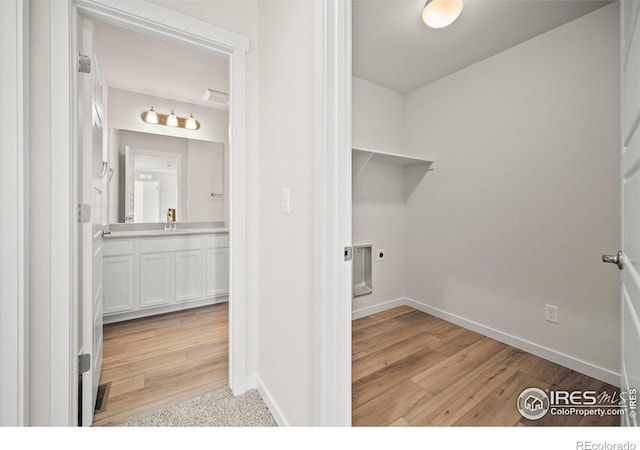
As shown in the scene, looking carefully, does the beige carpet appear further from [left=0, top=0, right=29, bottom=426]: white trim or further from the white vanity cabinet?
the white vanity cabinet

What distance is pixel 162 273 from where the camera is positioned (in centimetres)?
281

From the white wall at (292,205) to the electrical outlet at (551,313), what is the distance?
77.8 inches

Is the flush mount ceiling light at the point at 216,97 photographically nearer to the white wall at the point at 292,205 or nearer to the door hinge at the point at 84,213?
the white wall at the point at 292,205

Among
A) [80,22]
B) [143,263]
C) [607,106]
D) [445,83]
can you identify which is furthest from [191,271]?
[607,106]

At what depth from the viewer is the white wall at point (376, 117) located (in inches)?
107

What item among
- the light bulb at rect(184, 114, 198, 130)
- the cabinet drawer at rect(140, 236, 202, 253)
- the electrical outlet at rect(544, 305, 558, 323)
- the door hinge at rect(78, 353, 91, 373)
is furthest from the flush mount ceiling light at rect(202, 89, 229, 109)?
the electrical outlet at rect(544, 305, 558, 323)

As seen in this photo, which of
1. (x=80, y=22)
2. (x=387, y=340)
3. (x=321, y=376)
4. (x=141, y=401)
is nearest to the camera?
(x=321, y=376)

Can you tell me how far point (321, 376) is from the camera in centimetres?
103

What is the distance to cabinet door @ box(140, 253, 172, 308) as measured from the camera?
2699mm

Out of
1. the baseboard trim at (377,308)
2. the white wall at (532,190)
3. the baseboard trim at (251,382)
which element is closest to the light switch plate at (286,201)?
the baseboard trim at (251,382)

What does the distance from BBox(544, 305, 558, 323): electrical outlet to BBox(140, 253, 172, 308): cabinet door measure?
341 cm

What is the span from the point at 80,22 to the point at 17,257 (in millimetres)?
1140

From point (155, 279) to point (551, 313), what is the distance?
3516mm
